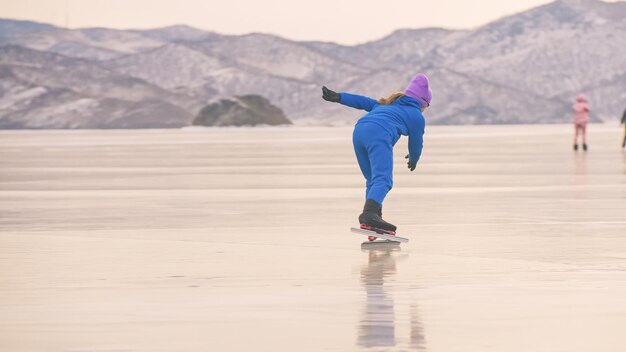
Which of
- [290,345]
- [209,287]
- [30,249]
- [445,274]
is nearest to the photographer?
[290,345]

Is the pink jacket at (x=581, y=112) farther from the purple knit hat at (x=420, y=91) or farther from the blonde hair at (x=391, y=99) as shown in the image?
the blonde hair at (x=391, y=99)

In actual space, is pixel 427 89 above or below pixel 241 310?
above

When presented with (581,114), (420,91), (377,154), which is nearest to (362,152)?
(377,154)

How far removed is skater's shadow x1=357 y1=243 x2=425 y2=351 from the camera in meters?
9.21

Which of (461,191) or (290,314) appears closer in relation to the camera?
(290,314)

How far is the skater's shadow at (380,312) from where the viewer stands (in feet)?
30.2

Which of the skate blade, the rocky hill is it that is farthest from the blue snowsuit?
the rocky hill

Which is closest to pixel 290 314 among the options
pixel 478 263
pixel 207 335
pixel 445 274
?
pixel 207 335

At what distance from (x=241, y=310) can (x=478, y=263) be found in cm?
358

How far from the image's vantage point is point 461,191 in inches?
990

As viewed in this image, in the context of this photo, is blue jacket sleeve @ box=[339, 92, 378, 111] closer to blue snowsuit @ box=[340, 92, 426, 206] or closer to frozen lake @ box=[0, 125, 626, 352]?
blue snowsuit @ box=[340, 92, 426, 206]

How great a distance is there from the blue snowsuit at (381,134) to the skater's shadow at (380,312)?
154 centimetres

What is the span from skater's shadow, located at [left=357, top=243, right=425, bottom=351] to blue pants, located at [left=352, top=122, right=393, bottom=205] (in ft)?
4.71

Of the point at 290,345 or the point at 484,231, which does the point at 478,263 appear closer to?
the point at 484,231
